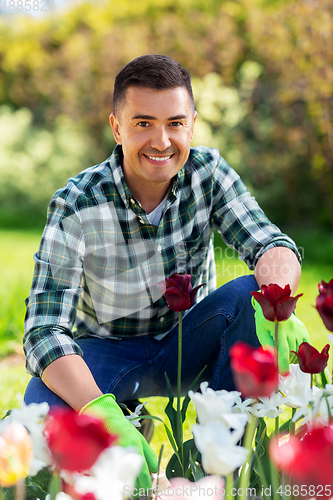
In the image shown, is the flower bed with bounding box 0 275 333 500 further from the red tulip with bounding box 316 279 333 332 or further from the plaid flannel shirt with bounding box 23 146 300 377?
the plaid flannel shirt with bounding box 23 146 300 377

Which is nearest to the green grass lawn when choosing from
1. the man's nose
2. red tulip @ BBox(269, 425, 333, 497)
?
red tulip @ BBox(269, 425, 333, 497)

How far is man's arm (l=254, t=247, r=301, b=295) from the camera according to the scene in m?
1.37

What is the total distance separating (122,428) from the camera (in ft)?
3.04

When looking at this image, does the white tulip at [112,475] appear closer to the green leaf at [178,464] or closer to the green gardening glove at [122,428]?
the green gardening glove at [122,428]

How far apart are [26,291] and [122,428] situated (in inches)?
103

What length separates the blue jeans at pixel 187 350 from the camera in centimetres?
138

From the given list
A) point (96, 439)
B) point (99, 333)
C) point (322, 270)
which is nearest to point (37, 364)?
point (99, 333)

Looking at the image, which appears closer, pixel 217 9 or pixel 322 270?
pixel 322 270

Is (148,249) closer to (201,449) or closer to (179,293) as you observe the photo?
(179,293)

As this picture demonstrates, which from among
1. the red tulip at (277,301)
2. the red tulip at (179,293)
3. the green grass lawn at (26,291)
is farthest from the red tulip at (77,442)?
the red tulip at (179,293)

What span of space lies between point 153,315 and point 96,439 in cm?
110

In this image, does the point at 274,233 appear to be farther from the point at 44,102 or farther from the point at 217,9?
the point at 44,102

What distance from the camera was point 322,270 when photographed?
433 cm

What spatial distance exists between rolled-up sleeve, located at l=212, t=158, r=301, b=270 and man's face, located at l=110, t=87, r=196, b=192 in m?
0.24
